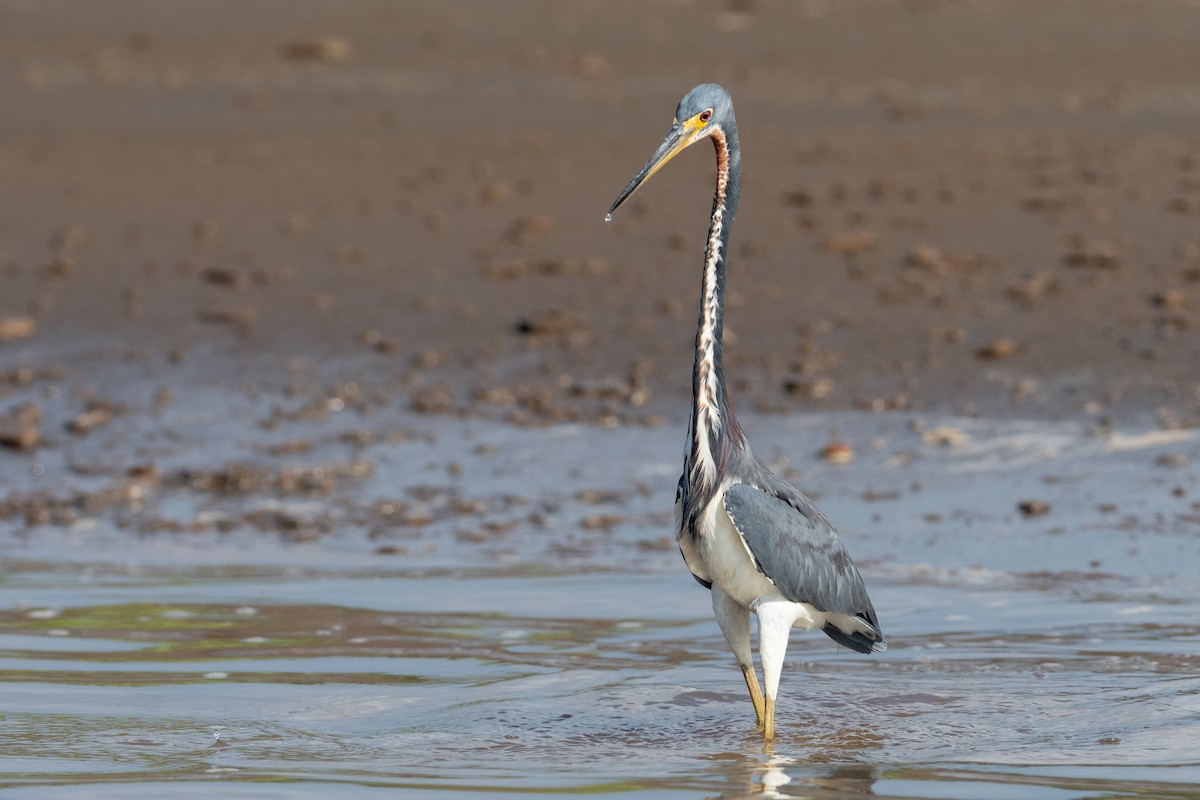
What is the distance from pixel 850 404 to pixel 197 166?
6.73 m

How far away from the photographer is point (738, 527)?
6152 millimetres

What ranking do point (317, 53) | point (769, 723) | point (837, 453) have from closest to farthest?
1. point (769, 723)
2. point (837, 453)
3. point (317, 53)

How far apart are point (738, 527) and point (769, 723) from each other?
2.22 ft

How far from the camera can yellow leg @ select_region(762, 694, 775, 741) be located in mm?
6230

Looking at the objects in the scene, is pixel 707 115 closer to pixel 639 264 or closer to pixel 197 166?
pixel 639 264

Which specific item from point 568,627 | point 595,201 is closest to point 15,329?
point 595,201

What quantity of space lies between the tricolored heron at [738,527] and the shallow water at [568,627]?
37 cm

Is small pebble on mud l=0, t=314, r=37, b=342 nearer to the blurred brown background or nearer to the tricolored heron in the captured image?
the blurred brown background

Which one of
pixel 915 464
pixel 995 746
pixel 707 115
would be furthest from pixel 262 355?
pixel 995 746

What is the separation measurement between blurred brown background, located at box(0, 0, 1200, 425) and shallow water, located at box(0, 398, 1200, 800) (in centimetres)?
82

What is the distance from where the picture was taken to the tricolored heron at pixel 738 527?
20.3 feet

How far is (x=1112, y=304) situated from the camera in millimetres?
11625

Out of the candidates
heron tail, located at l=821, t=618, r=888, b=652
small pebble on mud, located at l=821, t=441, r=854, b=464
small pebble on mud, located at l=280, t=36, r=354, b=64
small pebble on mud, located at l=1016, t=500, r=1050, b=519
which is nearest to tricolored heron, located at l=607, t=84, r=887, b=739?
heron tail, located at l=821, t=618, r=888, b=652

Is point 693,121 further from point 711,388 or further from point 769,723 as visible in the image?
point 769,723
